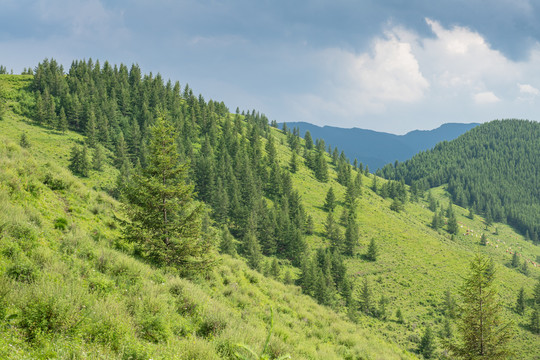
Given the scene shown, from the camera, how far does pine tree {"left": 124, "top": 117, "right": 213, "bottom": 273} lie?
514 inches

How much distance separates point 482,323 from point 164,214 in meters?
Result: 24.4

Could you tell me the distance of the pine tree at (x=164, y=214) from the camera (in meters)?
13.1

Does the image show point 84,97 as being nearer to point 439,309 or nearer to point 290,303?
point 290,303

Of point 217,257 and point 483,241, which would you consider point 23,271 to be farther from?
point 483,241

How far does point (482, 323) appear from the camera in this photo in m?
18.8

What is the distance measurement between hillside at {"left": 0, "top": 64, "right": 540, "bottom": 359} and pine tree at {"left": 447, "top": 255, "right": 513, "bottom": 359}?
6.52m

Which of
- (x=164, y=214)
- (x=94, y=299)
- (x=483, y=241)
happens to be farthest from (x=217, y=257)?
(x=483, y=241)

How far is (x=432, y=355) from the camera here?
141 feet

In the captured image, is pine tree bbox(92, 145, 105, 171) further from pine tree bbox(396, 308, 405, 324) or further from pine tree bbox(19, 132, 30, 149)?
pine tree bbox(396, 308, 405, 324)

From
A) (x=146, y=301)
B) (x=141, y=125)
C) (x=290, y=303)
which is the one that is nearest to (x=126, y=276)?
(x=146, y=301)

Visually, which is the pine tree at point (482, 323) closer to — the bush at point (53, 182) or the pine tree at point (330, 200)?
the bush at point (53, 182)

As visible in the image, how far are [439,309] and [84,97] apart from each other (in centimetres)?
14418

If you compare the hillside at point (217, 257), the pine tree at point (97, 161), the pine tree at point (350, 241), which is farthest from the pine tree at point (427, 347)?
the pine tree at point (97, 161)

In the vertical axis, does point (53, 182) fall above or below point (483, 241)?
above
